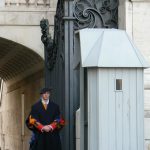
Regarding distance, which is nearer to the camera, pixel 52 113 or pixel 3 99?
pixel 52 113

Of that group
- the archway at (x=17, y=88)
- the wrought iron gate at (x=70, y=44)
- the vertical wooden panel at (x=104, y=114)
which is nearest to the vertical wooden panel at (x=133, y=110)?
the vertical wooden panel at (x=104, y=114)

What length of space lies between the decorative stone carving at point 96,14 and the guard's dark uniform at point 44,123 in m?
1.18

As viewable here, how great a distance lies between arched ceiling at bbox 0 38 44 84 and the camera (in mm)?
21459

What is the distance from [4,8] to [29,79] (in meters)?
6.35

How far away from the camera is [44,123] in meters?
9.62

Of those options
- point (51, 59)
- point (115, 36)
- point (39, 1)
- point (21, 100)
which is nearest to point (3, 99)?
point (21, 100)

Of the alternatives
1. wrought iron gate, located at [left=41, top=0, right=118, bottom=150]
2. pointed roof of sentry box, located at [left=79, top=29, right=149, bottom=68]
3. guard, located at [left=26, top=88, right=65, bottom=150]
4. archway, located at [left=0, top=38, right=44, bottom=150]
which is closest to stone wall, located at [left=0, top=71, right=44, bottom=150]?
archway, located at [left=0, top=38, right=44, bottom=150]

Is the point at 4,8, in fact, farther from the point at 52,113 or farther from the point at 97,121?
the point at 97,121

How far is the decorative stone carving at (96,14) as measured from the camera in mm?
9773

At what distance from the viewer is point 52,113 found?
955cm

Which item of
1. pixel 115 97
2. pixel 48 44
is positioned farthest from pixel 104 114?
pixel 48 44

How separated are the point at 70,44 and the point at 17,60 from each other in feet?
49.8

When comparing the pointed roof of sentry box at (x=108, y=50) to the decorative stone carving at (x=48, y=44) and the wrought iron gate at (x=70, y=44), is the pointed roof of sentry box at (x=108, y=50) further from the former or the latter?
the decorative stone carving at (x=48, y=44)

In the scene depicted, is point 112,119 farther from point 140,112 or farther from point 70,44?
point 70,44
